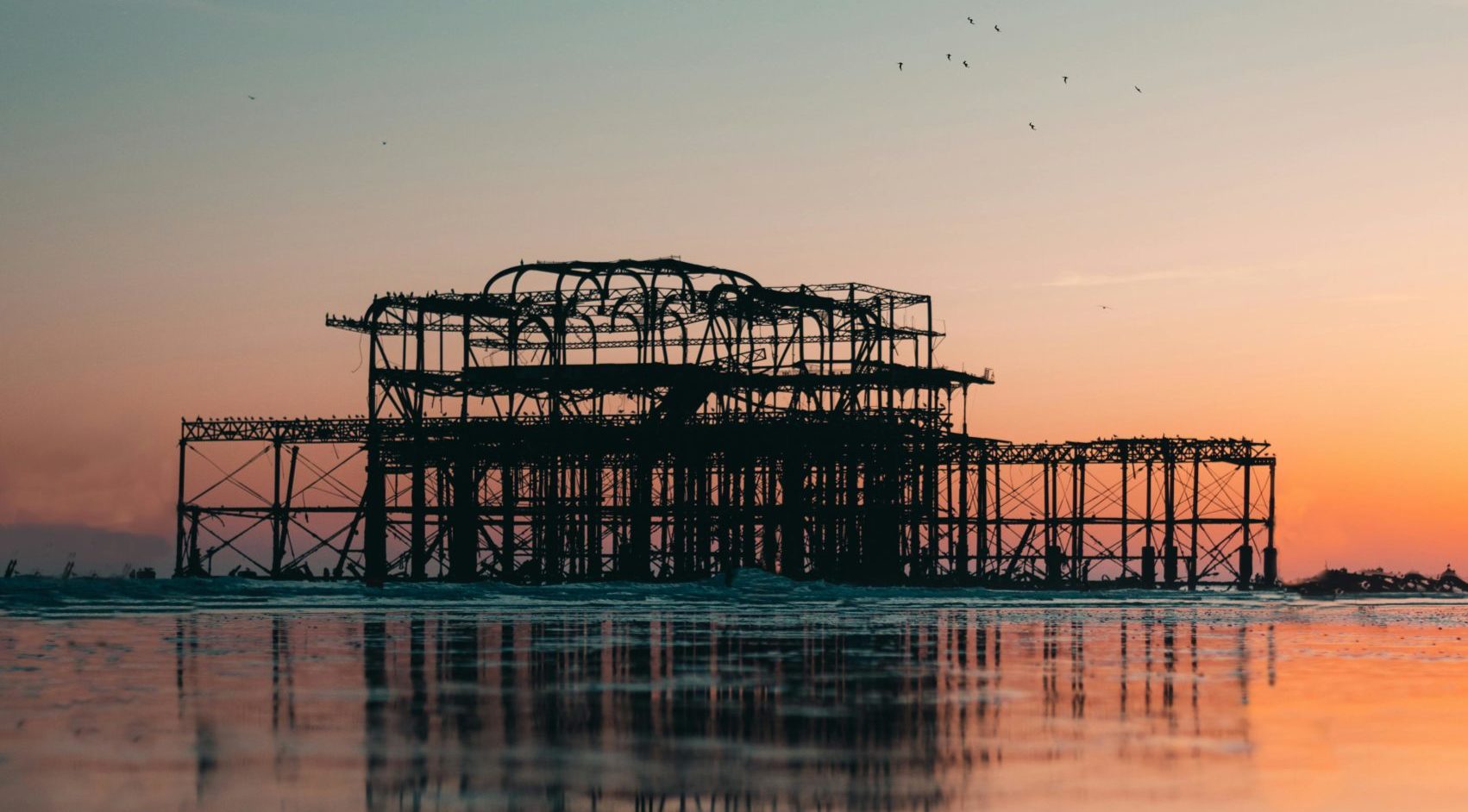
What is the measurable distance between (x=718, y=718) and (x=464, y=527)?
62.2 meters

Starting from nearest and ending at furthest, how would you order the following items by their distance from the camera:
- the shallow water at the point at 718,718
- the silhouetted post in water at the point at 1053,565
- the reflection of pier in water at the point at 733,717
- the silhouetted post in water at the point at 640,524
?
the shallow water at the point at 718,718, the reflection of pier in water at the point at 733,717, the silhouetted post in water at the point at 640,524, the silhouetted post in water at the point at 1053,565

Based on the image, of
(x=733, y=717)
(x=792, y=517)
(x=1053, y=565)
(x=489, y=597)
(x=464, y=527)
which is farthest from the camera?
(x=1053, y=565)

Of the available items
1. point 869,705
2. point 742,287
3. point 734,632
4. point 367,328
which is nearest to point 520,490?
point 367,328

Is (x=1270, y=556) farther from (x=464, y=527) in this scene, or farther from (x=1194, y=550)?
(x=464, y=527)

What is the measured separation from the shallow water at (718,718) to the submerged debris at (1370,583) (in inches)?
2508

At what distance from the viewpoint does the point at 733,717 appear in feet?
55.6

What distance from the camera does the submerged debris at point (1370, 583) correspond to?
9562cm

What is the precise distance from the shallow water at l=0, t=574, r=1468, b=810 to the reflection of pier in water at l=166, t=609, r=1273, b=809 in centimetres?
5

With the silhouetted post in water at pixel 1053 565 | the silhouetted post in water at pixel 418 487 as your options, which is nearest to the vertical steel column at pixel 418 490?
the silhouetted post in water at pixel 418 487

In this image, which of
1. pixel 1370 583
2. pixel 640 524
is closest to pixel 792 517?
pixel 640 524

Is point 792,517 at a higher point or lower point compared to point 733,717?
higher

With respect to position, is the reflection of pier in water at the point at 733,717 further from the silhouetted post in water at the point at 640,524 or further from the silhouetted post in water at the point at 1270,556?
the silhouetted post in water at the point at 1270,556

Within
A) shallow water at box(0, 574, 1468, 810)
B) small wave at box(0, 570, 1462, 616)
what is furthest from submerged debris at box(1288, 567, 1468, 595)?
shallow water at box(0, 574, 1468, 810)

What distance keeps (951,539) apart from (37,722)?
78967mm
